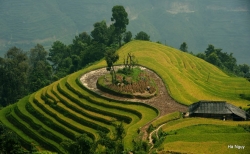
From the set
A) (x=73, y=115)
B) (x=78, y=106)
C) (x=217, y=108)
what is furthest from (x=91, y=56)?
(x=217, y=108)

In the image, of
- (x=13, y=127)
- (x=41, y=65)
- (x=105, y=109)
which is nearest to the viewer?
(x=105, y=109)

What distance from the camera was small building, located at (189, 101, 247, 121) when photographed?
30281mm

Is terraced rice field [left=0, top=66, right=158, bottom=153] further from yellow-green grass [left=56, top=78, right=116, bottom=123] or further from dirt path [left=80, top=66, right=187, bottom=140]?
dirt path [left=80, top=66, right=187, bottom=140]

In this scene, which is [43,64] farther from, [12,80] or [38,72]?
[12,80]

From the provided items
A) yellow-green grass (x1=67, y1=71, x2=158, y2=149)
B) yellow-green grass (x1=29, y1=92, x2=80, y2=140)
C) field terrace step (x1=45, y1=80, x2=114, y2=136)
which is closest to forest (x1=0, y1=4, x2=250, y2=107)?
yellow-green grass (x1=29, y1=92, x2=80, y2=140)

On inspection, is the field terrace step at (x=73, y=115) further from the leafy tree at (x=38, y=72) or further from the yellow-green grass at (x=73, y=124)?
the leafy tree at (x=38, y=72)

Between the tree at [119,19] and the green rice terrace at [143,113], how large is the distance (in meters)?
16.1

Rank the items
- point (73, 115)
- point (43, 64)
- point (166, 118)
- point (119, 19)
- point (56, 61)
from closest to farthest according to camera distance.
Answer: point (166, 118), point (73, 115), point (43, 64), point (119, 19), point (56, 61)

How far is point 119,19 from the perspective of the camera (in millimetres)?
64000

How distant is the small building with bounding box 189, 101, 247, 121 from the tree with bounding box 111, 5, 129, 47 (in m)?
35.4

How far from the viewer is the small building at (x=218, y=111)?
30281mm

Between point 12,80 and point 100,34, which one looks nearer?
point 12,80

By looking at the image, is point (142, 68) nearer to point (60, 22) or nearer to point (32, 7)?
point (60, 22)

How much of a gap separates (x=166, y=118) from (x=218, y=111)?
4.42 metres
